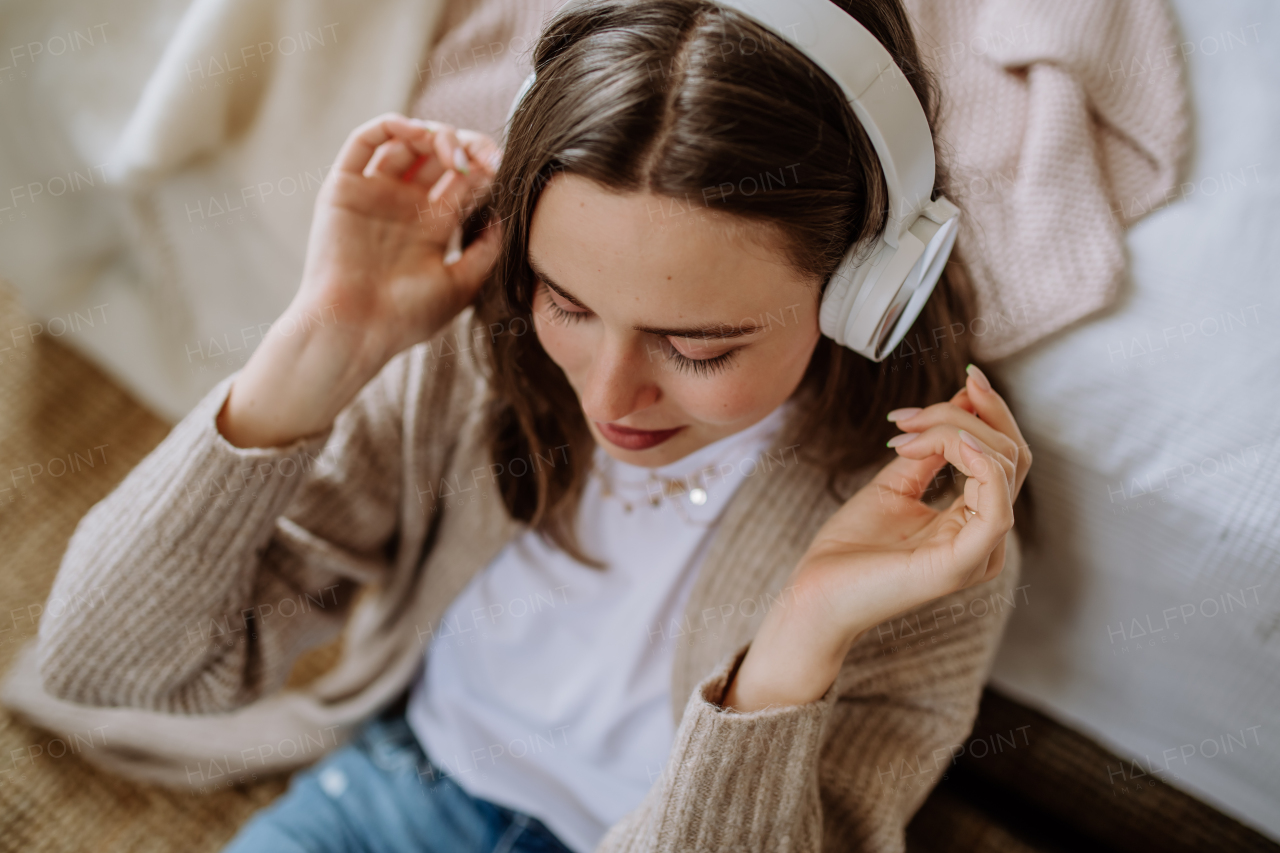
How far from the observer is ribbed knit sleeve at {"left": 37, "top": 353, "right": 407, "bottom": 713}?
28.5 inches

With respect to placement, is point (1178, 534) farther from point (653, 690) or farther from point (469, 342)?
point (469, 342)

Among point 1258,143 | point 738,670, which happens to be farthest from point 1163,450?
point 738,670


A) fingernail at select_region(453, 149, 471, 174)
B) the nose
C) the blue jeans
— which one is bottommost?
the blue jeans

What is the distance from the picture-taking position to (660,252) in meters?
0.51

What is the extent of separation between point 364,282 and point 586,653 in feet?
1.43

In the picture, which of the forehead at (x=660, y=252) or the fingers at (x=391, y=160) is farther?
the fingers at (x=391, y=160)

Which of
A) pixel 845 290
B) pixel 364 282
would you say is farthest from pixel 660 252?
pixel 364 282

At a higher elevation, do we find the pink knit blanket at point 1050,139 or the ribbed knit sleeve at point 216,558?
the pink knit blanket at point 1050,139

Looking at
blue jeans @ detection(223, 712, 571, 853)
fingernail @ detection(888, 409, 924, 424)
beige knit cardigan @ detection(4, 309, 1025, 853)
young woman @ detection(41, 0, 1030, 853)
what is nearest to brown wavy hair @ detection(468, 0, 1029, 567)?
young woman @ detection(41, 0, 1030, 853)

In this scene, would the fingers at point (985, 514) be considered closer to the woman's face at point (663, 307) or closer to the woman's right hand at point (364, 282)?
the woman's face at point (663, 307)

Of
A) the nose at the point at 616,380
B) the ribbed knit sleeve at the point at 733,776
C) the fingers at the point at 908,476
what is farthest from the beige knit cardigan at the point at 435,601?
the nose at the point at 616,380

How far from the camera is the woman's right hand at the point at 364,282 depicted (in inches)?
28.9

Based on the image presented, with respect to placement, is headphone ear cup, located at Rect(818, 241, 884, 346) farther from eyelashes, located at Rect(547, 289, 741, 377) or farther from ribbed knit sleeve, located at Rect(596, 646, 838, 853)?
ribbed knit sleeve, located at Rect(596, 646, 838, 853)

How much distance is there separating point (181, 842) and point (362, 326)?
2.44 ft
